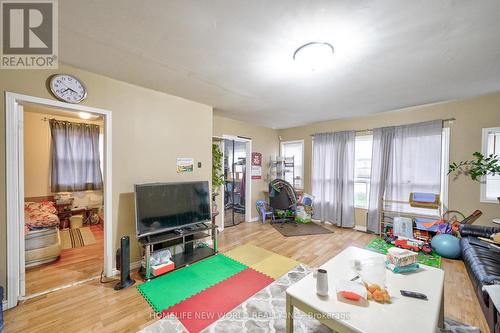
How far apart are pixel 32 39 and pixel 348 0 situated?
256 cm

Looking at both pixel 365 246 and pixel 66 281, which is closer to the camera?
pixel 66 281

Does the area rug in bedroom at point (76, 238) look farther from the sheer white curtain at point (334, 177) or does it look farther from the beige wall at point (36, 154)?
the sheer white curtain at point (334, 177)

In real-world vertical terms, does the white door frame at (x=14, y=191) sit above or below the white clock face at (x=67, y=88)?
below

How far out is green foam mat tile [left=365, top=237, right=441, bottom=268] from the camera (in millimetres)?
2742

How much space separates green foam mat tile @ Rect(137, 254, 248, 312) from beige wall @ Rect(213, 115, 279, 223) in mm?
2444

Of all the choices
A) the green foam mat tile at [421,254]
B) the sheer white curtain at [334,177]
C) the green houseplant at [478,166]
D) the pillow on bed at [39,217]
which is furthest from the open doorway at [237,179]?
the green houseplant at [478,166]

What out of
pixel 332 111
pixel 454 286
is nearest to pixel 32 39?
pixel 332 111

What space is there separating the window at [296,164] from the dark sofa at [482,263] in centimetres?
316

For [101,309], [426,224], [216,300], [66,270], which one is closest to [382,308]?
[216,300]

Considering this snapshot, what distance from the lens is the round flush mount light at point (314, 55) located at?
1.72 metres

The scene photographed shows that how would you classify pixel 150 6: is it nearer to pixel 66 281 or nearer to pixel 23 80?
pixel 23 80

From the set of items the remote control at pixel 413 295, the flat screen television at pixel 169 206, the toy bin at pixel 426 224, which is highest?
the flat screen television at pixel 169 206

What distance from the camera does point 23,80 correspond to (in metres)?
1.89

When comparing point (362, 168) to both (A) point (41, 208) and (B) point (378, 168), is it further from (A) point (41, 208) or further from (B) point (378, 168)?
(A) point (41, 208)
